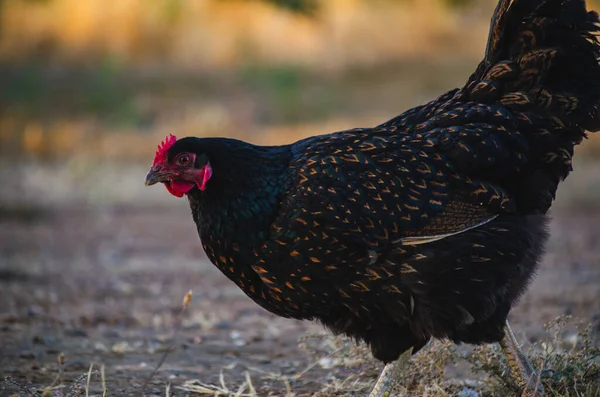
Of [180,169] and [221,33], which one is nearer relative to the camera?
[180,169]

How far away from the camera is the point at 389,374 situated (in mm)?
4383

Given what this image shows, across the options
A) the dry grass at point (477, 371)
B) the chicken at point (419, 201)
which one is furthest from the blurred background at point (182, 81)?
the chicken at point (419, 201)

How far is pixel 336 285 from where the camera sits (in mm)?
4230

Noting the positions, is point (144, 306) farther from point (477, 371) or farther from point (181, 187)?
Result: point (477, 371)

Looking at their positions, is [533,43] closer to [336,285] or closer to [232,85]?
[336,285]

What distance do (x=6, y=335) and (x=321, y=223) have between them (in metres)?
2.98

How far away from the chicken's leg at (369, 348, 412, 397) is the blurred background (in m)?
6.96

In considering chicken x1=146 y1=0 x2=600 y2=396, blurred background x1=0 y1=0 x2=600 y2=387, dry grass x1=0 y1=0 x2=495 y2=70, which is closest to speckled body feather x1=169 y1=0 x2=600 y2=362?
chicken x1=146 y1=0 x2=600 y2=396

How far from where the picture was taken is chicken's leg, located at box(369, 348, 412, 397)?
4363 millimetres

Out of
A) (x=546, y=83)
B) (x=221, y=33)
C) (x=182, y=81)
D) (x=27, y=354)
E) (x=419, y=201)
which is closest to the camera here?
(x=419, y=201)

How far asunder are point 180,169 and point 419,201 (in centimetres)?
120

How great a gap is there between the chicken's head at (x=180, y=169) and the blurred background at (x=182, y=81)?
668cm

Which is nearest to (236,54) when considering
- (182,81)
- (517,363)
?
(182,81)

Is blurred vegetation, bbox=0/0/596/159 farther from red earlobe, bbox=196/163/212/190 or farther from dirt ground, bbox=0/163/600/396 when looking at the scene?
red earlobe, bbox=196/163/212/190
